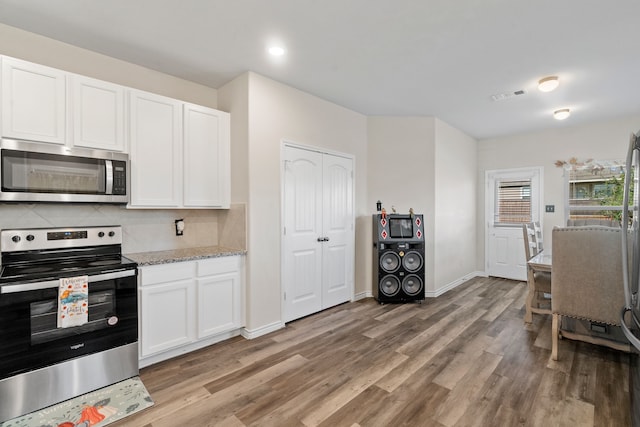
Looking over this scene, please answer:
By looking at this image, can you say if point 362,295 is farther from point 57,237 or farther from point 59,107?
point 59,107

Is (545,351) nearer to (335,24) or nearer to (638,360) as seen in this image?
(638,360)

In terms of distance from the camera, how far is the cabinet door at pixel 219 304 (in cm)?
279

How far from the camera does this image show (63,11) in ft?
7.04

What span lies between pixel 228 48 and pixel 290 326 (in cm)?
283

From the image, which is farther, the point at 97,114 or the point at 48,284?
the point at 97,114

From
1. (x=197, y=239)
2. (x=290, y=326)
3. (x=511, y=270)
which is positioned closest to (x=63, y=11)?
(x=197, y=239)

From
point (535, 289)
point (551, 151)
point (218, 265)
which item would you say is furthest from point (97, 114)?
point (551, 151)

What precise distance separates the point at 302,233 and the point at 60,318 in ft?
7.34

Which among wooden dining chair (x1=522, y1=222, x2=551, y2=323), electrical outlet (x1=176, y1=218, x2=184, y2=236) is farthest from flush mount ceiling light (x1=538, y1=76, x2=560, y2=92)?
electrical outlet (x1=176, y1=218, x2=184, y2=236)

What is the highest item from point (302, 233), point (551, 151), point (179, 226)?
point (551, 151)

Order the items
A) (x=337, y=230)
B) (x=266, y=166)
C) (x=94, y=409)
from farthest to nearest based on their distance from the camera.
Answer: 1. (x=337, y=230)
2. (x=266, y=166)
3. (x=94, y=409)

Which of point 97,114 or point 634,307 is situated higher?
point 97,114

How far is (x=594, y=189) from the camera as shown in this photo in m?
4.83

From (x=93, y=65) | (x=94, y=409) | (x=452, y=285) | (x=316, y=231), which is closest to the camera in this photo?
(x=94, y=409)
